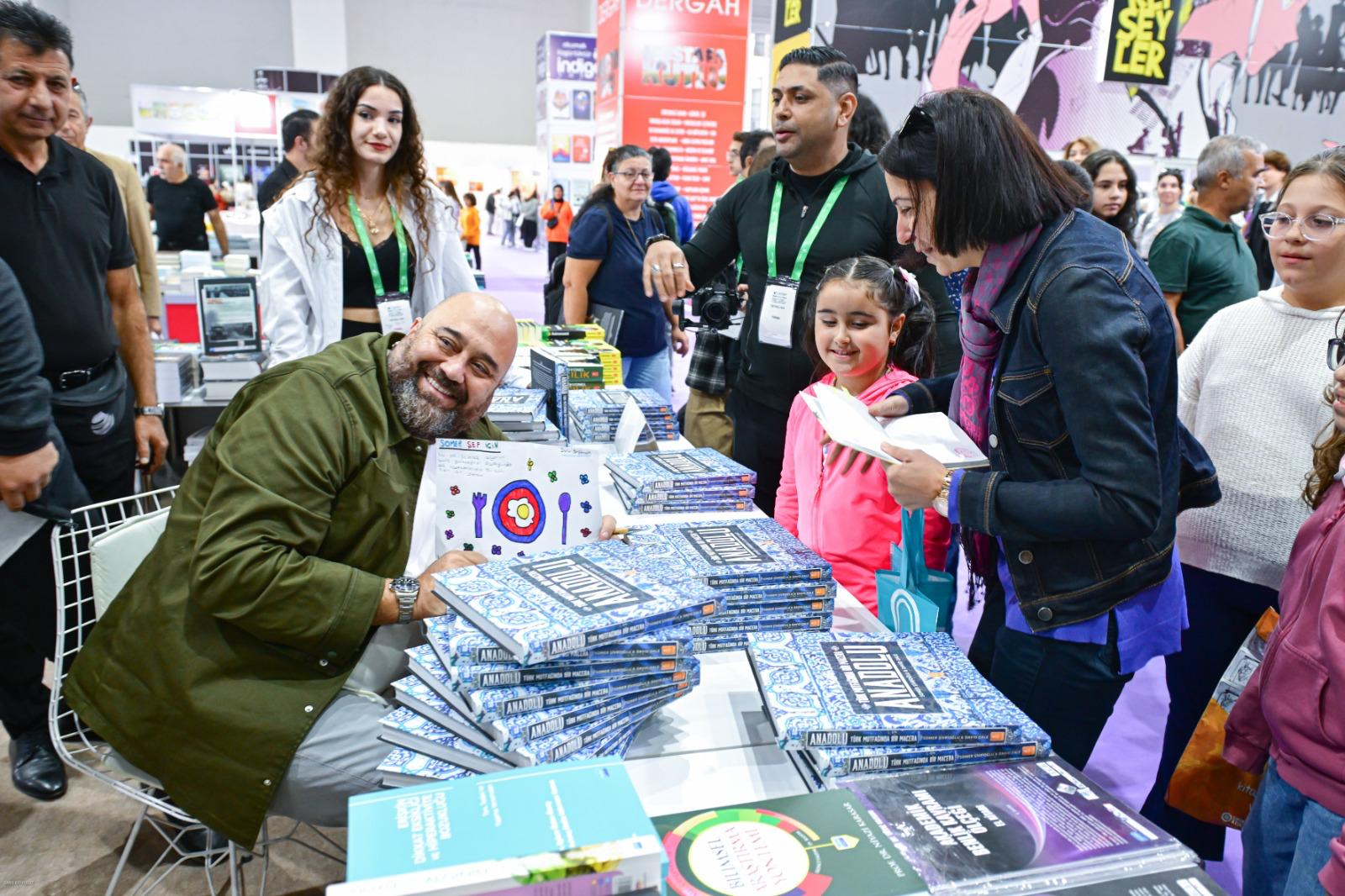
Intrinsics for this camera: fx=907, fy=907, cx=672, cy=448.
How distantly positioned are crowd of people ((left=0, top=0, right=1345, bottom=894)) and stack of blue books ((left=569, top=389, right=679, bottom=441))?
0.29 m

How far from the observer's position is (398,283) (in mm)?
3123

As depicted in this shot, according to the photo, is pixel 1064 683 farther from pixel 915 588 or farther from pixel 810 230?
pixel 810 230

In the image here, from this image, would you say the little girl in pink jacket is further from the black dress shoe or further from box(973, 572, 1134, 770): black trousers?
the black dress shoe

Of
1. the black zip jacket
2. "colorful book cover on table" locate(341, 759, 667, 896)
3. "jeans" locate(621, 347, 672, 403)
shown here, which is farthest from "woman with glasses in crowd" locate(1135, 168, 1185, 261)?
"colorful book cover on table" locate(341, 759, 667, 896)

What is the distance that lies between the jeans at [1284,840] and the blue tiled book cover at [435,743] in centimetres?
116

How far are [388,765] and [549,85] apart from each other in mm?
13848

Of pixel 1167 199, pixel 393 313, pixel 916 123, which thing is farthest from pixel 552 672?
pixel 1167 199

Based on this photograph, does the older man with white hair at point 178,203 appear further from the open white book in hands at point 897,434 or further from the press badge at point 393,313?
the open white book in hands at point 897,434

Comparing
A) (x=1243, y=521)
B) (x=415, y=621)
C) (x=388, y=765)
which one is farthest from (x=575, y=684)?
(x=1243, y=521)

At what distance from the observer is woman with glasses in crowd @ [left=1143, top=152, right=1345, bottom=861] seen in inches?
73.1

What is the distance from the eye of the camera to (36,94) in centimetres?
240

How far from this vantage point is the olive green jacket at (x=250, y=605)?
156 centimetres

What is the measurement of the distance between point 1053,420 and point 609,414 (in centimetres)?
176

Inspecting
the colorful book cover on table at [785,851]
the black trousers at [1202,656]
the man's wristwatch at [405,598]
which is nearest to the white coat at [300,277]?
the man's wristwatch at [405,598]
